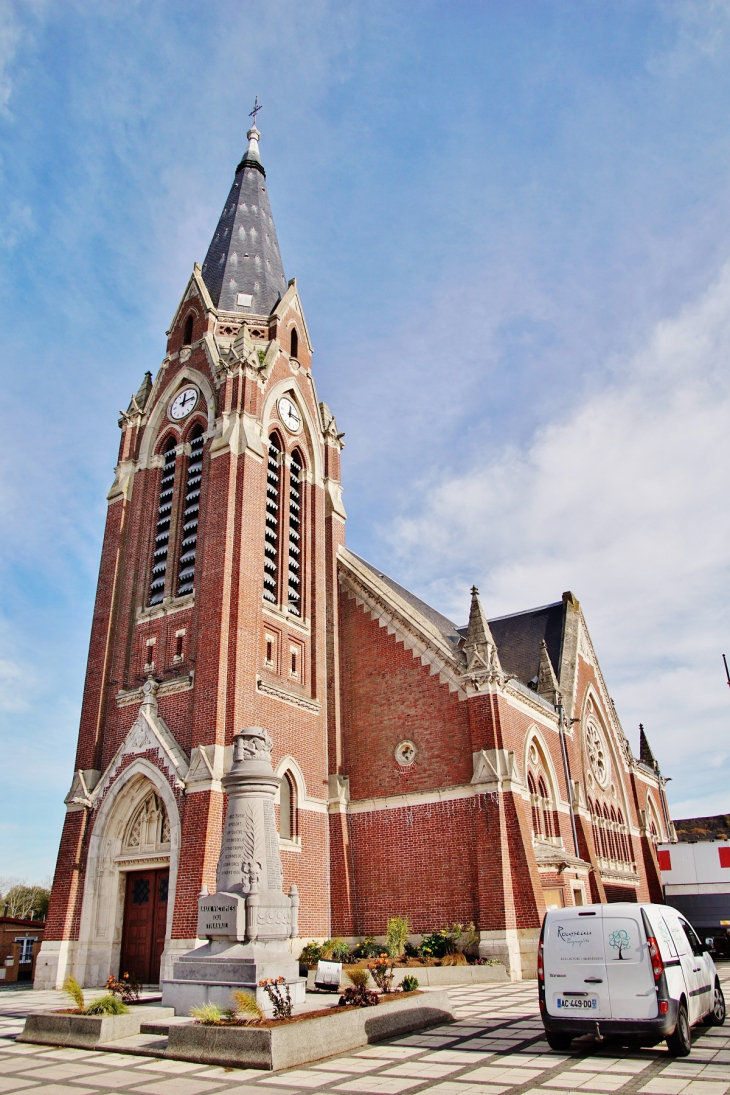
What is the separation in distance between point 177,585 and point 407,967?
12627mm

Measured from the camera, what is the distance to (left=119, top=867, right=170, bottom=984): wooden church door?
2020 centimetres

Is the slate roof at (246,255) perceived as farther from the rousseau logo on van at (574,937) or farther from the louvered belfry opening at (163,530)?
the rousseau logo on van at (574,937)

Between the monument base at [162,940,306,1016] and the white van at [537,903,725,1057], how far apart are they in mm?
3841

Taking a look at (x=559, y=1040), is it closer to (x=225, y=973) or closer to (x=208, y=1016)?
(x=208, y=1016)

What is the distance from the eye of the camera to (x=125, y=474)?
27609 millimetres

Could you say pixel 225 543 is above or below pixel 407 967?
above

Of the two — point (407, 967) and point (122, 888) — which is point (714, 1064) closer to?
point (407, 967)

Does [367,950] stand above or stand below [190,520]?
below

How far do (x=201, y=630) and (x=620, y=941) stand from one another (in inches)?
Answer: 577

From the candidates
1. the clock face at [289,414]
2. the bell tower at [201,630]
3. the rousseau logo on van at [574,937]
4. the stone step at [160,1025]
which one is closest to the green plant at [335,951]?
the bell tower at [201,630]

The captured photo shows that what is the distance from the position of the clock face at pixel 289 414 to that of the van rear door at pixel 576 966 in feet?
67.4

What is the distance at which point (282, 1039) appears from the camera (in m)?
8.91

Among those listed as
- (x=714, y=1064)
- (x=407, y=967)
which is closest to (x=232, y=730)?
(x=407, y=967)

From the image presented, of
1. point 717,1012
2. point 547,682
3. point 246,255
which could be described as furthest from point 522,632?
point 717,1012
